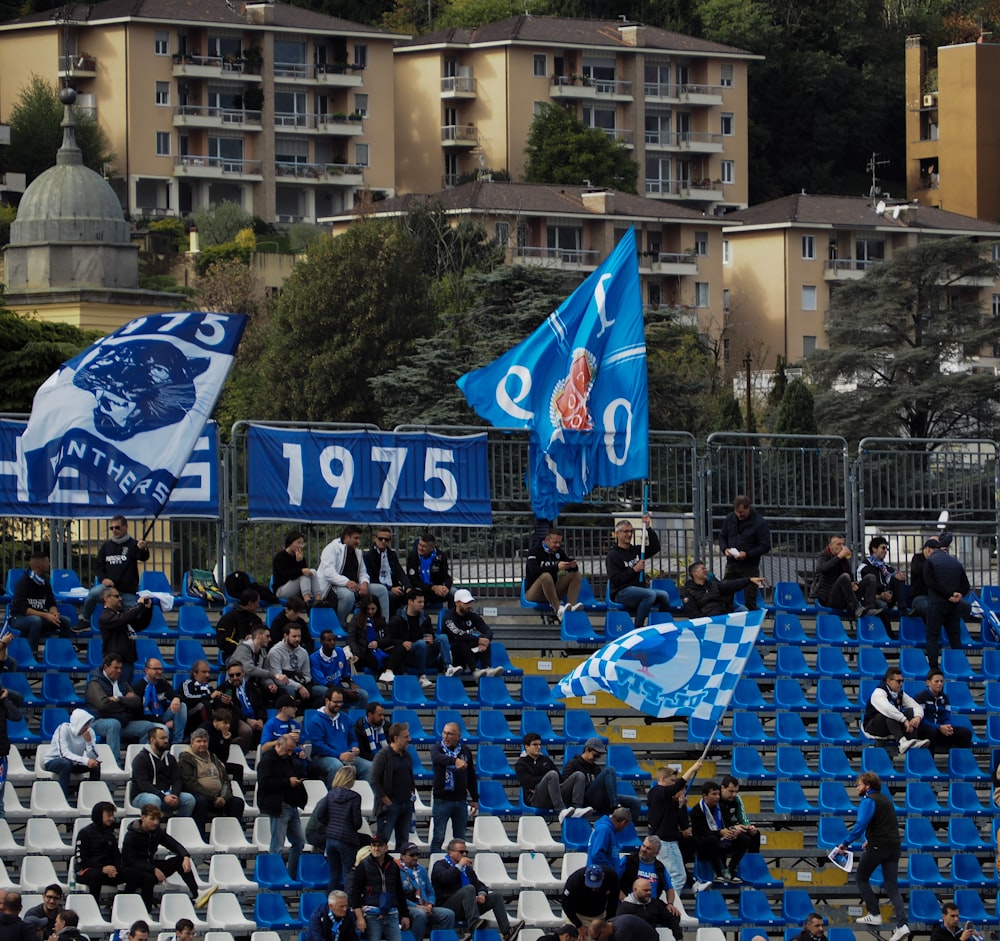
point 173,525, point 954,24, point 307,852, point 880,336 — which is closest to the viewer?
point 307,852

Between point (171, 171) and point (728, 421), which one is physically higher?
point (171, 171)

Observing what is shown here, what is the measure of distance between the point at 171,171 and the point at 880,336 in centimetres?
3990

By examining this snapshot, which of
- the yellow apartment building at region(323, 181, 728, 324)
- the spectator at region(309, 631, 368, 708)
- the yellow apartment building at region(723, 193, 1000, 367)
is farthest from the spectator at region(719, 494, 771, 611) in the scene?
the yellow apartment building at region(723, 193, 1000, 367)

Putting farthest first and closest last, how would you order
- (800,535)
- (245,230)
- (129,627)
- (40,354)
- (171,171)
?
(171,171) → (245,230) → (40,354) → (800,535) → (129,627)

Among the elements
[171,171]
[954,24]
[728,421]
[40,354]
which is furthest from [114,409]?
[954,24]

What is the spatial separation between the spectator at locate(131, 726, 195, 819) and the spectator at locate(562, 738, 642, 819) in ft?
11.2

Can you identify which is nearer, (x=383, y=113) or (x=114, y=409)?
(x=114, y=409)

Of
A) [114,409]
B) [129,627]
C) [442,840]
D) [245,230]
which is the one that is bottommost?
[442,840]

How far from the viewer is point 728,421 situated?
66.2 metres

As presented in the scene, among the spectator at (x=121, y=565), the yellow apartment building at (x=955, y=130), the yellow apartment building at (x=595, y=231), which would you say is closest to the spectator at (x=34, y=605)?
the spectator at (x=121, y=565)

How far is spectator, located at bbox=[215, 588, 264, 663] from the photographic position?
2080 centimetres

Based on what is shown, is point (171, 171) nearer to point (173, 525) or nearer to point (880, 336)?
point (880, 336)

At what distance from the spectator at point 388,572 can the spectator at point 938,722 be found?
5056 mm

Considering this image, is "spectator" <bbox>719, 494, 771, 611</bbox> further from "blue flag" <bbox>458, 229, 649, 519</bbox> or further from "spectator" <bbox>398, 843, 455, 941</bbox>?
"spectator" <bbox>398, 843, 455, 941</bbox>
